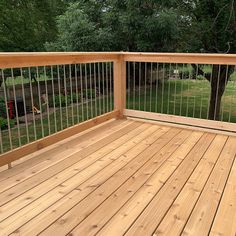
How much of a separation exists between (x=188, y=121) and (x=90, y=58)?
5.23 ft

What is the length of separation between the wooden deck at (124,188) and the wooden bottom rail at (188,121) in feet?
0.76

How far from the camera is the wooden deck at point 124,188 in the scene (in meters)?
1.87

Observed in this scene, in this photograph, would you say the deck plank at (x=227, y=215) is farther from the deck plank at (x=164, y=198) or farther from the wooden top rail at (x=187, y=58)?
the wooden top rail at (x=187, y=58)

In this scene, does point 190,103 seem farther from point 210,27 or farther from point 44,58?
point 44,58

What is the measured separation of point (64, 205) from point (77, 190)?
0.23m

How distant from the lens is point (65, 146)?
325 centimetres

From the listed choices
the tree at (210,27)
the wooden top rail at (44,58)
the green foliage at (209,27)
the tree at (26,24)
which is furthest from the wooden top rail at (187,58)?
the tree at (26,24)

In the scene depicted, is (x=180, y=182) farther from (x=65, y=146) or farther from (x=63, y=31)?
(x=63, y=31)

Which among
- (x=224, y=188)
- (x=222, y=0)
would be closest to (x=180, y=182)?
(x=224, y=188)

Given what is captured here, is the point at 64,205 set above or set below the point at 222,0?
below

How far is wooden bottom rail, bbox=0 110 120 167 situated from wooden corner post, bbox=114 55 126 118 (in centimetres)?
19

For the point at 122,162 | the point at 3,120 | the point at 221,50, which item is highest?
the point at 221,50

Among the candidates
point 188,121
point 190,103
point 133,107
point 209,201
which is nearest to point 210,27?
point 133,107

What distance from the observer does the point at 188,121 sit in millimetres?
3891
